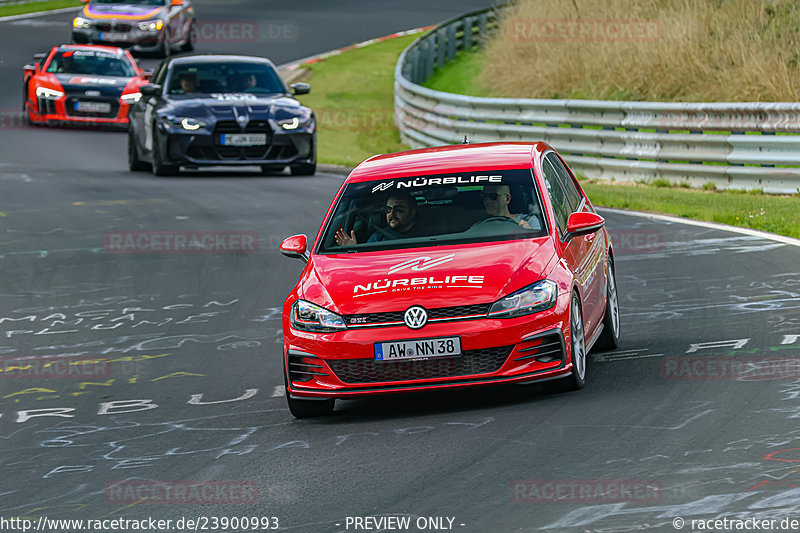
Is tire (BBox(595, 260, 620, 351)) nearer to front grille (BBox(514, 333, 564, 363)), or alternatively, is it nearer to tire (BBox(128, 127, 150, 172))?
front grille (BBox(514, 333, 564, 363))

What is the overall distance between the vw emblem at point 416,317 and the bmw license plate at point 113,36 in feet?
103

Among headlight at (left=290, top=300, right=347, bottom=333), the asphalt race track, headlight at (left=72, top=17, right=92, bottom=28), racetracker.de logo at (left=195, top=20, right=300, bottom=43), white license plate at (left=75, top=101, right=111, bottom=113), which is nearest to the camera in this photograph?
the asphalt race track

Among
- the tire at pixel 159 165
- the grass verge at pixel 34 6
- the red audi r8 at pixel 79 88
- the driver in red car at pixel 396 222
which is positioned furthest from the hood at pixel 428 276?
the grass verge at pixel 34 6

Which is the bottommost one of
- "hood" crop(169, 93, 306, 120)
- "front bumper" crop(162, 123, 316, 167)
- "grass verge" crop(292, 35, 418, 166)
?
"grass verge" crop(292, 35, 418, 166)

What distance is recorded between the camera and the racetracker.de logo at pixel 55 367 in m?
10.1

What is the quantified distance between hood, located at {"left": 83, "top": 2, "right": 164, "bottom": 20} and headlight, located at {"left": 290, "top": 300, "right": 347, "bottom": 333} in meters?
30.8

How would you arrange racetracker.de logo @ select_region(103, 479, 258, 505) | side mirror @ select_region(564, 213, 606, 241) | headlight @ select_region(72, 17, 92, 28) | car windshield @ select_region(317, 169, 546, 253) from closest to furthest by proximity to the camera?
racetracker.de logo @ select_region(103, 479, 258, 505) → side mirror @ select_region(564, 213, 606, 241) → car windshield @ select_region(317, 169, 546, 253) → headlight @ select_region(72, 17, 92, 28)

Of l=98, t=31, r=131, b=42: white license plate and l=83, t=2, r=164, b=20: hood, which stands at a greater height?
l=83, t=2, r=164, b=20: hood

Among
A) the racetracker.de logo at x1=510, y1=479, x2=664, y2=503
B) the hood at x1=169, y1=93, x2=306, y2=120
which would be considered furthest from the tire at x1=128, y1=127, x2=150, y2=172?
the racetracker.de logo at x1=510, y1=479, x2=664, y2=503

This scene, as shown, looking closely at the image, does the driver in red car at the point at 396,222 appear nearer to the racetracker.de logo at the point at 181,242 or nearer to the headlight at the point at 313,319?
the headlight at the point at 313,319

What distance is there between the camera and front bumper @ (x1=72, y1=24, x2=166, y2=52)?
37.7 meters

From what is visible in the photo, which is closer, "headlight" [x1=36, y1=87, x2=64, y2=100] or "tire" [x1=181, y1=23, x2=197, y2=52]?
"headlight" [x1=36, y1=87, x2=64, y2=100]

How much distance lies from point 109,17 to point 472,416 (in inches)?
1255

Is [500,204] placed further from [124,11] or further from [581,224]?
[124,11]
